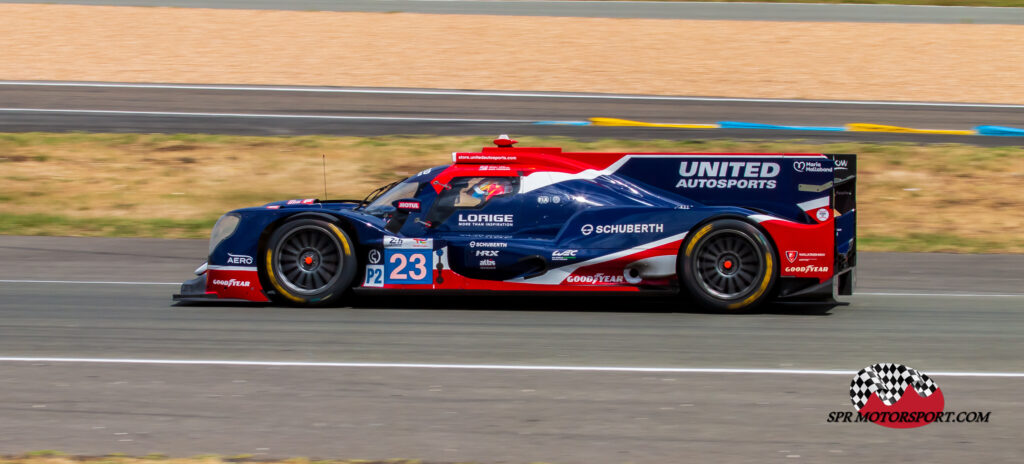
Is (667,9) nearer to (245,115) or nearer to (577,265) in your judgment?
(245,115)

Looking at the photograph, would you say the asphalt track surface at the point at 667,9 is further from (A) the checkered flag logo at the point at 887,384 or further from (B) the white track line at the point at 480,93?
(A) the checkered flag logo at the point at 887,384

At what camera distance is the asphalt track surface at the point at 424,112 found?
19.1 meters

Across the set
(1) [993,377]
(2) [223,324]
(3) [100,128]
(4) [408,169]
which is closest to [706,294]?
(1) [993,377]

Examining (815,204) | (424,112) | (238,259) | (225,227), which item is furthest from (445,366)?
(424,112)

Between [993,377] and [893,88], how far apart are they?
17.6m

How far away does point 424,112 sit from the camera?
69.3ft

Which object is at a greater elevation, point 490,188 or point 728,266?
point 490,188

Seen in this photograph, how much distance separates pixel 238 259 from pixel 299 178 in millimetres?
7159

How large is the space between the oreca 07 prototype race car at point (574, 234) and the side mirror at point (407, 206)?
0.01 metres

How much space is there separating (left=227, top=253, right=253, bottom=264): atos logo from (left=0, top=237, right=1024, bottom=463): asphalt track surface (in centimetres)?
39

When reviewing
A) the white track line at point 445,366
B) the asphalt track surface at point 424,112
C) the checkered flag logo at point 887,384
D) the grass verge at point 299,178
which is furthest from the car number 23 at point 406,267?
the asphalt track surface at point 424,112

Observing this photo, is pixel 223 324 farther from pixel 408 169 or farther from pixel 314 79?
pixel 314 79

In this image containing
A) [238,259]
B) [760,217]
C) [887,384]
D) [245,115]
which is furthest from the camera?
[245,115]

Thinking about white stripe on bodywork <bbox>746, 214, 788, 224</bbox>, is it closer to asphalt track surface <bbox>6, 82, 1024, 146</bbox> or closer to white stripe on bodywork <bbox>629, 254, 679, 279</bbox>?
white stripe on bodywork <bbox>629, 254, 679, 279</bbox>
